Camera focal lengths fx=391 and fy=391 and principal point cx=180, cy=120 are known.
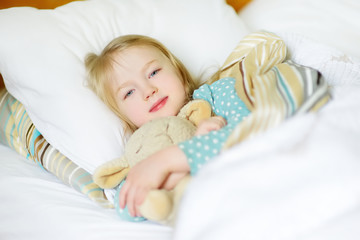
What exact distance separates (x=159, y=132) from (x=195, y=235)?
332 mm

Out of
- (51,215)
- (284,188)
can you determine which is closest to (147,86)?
(51,215)

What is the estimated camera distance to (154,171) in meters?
0.71

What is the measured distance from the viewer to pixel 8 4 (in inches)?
47.5

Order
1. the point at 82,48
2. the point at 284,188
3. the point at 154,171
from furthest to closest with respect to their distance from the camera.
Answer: the point at 82,48 < the point at 154,171 < the point at 284,188

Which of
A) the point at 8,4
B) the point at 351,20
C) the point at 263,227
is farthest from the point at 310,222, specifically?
the point at 8,4

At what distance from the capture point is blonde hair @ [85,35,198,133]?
3.26ft

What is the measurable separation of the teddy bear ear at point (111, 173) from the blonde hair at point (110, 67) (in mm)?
151

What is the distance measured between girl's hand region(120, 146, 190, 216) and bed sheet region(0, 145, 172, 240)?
0.07 metres

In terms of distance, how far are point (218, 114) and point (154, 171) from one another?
284 millimetres

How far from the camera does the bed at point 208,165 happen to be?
1.74 feet

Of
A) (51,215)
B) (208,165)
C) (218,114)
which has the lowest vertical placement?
(51,215)

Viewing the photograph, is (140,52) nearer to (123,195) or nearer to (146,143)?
(146,143)

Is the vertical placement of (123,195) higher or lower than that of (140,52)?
lower

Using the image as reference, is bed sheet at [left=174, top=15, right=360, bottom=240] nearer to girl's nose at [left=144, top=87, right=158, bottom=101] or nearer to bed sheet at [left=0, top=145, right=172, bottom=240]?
bed sheet at [left=0, top=145, right=172, bottom=240]
